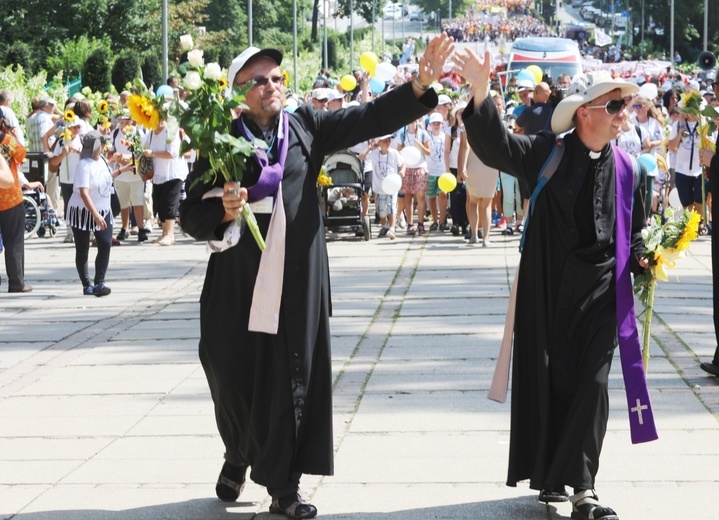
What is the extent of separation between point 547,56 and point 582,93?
119 feet

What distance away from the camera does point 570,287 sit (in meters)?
5.68

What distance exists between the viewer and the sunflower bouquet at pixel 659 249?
591 centimetres

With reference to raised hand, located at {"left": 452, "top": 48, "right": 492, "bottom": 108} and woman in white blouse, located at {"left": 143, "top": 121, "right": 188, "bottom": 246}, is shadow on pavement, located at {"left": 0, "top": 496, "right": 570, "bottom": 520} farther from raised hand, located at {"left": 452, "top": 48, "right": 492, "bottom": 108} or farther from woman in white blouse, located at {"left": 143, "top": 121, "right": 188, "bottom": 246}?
woman in white blouse, located at {"left": 143, "top": 121, "right": 188, "bottom": 246}

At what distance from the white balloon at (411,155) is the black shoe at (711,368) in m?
9.73

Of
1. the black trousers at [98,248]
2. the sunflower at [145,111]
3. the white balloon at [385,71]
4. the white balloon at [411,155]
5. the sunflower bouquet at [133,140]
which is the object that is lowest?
the black trousers at [98,248]

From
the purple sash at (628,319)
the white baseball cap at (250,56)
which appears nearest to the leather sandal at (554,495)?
the purple sash at (628,319)

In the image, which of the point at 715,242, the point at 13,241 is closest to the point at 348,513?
the point at 715,242

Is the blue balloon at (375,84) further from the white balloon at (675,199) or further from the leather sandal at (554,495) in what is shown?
the leather sandal at (554,495)

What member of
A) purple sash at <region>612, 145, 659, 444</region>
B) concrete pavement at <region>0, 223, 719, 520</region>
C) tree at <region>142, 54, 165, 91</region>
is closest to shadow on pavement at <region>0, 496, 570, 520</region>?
concrete pavement at <region>0, 223, 719, 520</region>

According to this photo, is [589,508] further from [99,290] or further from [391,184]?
[391,184]

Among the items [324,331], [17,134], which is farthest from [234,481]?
[17,134]

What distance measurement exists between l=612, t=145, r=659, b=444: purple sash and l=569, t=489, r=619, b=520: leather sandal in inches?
16.7

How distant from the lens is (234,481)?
5953mm

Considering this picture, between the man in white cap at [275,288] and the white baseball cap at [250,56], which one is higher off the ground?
the white baseball cap at [250,56]
